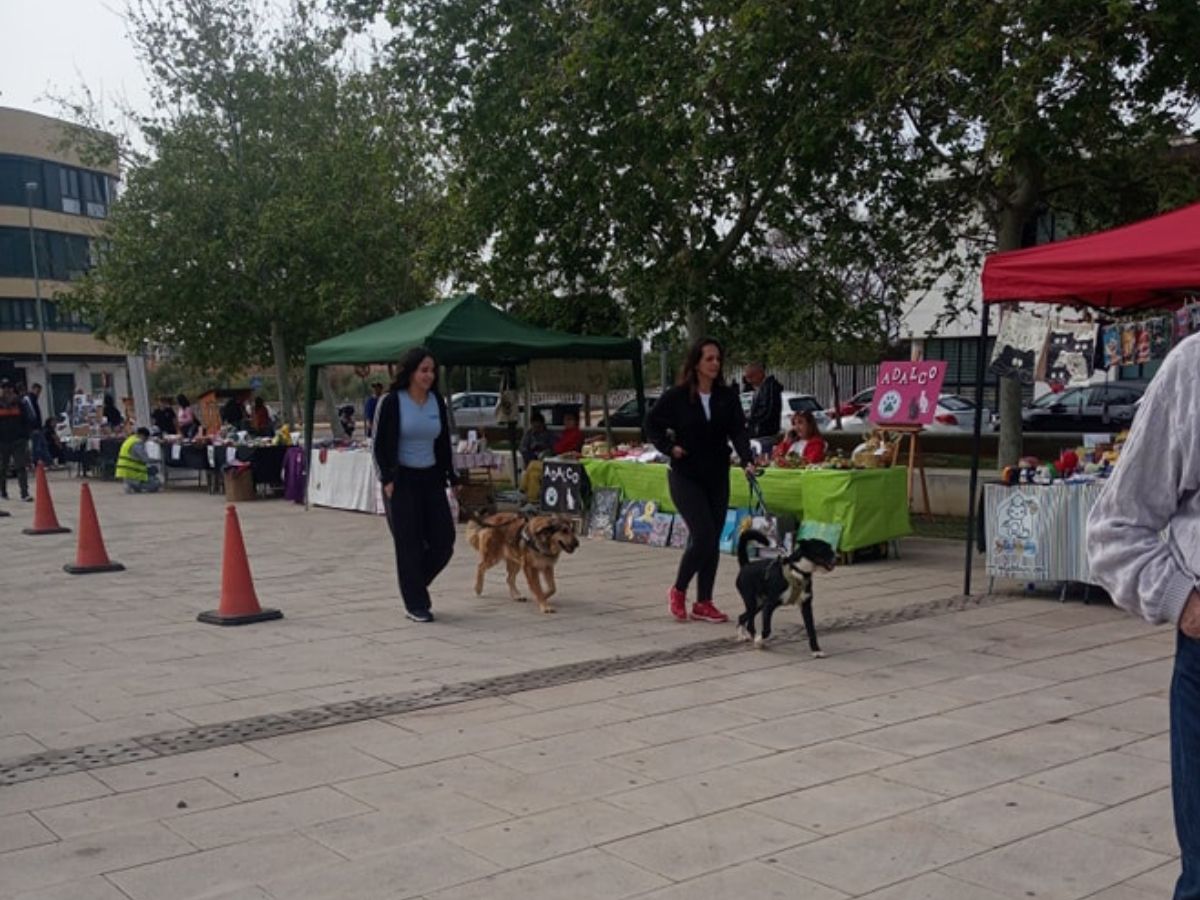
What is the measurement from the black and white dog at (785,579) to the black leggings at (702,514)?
64 centimetres

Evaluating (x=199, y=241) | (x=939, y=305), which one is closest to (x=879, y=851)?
(x=199, y=241)

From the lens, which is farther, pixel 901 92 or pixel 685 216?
pixel 685 216

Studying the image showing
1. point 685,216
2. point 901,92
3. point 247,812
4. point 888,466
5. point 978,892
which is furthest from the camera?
point 685,216

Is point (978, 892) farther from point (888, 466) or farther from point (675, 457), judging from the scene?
point (888, 466)

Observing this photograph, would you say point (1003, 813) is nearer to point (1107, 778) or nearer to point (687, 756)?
point (1107, 778)

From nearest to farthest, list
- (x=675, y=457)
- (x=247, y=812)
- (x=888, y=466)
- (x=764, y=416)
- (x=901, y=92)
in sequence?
(x=247, y=812) < (x=675, y=457) < (x=901, y=92) < (x=888, y=466) < (x=764, y=416)

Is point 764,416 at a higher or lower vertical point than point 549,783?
higher

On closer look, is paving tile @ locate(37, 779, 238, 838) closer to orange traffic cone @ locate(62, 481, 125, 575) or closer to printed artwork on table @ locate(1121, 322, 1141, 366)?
orange traffic cone @ locate(62, 481, 125, 575)

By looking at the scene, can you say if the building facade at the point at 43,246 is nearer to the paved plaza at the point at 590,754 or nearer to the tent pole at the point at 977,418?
the paved plaza at the point at 590,754

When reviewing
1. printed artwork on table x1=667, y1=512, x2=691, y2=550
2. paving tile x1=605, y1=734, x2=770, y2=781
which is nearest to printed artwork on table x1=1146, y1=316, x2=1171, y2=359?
printed artwork on table x1=667, y1=512, x2=691, y2=550

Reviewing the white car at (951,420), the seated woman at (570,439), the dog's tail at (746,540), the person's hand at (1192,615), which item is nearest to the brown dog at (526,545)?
the dog's tail at (746,540)

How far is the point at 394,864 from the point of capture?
4.13m

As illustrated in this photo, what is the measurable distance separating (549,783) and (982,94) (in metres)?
8.72

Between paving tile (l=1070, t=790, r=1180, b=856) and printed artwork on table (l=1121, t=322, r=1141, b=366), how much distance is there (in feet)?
15.8
